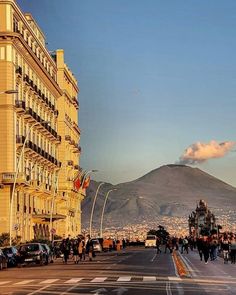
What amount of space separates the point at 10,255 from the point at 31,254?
1.44 m

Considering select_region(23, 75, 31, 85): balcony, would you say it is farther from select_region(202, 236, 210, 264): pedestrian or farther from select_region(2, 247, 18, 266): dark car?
select_region(202, 236, 210, 264): pedestrian

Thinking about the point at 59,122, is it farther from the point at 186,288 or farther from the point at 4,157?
the point at 186,288

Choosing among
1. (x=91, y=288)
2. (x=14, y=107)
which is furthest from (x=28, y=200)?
(x=91, y=288)

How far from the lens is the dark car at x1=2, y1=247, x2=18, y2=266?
54.4 meters

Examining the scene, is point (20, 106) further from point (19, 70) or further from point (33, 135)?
point (33, 135)

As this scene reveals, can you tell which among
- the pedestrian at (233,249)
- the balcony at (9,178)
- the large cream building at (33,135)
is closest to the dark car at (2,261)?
the large cream building at (33,135)

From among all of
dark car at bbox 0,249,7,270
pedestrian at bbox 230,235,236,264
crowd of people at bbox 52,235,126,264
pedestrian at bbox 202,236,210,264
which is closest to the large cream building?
crowd of people at bbox 52,235,126,264

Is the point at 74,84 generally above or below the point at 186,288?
above

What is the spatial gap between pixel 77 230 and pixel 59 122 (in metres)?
24.1

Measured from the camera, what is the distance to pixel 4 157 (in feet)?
276

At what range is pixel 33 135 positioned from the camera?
99125 mm

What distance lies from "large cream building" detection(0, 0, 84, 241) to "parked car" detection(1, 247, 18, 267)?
26.9 feet

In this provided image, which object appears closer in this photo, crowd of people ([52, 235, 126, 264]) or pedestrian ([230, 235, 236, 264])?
pedestrian ([230, 235, 236, 264])

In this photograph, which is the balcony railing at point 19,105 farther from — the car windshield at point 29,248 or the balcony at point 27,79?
the car windshield at point 29,248
